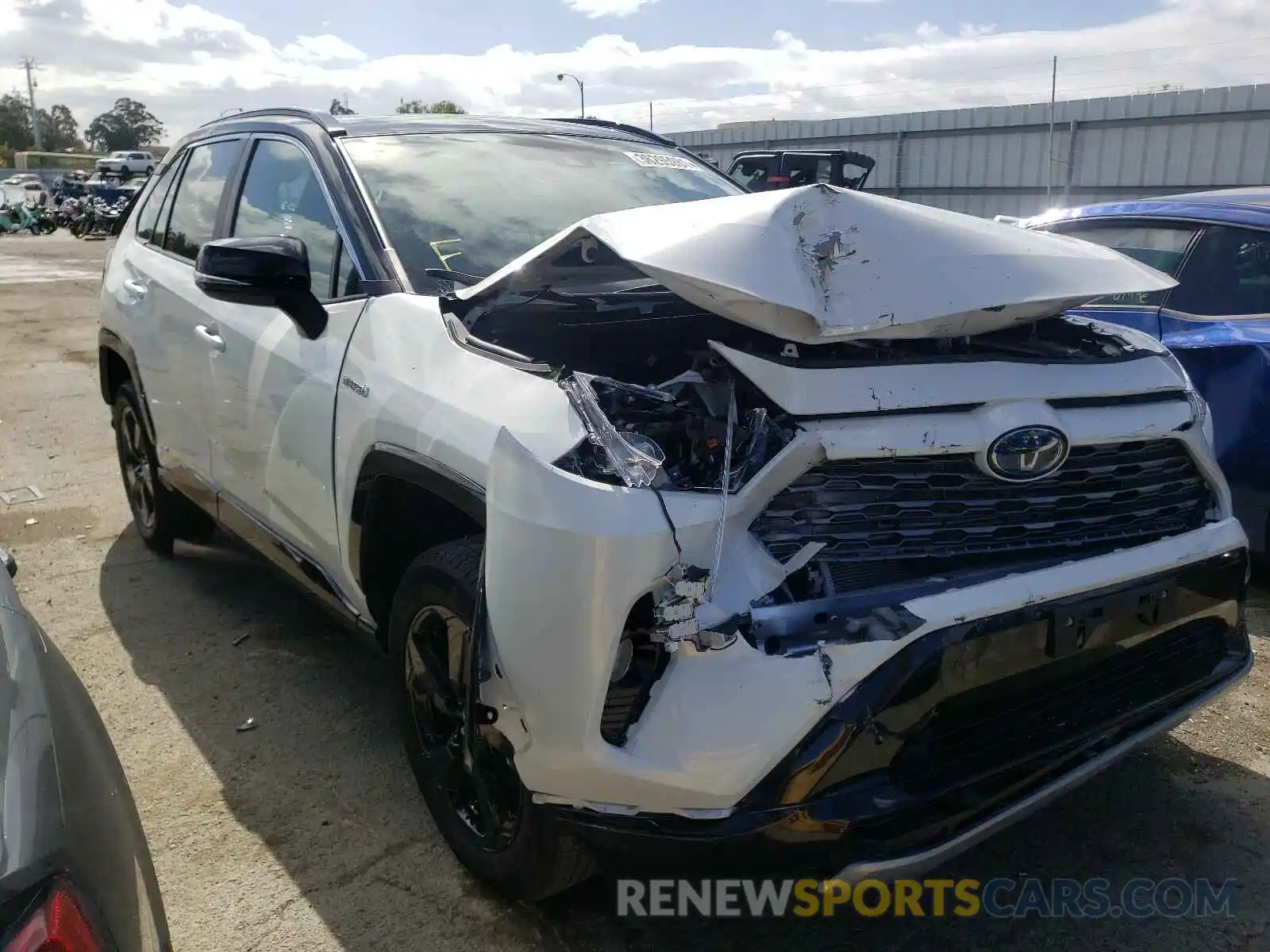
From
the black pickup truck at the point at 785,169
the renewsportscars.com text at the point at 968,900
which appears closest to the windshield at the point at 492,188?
the renewsportscars.com text at the point at 968,900

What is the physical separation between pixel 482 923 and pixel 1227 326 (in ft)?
11.4

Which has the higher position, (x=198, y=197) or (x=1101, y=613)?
(x=198, y=197)

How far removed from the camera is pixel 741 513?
6.22 ft

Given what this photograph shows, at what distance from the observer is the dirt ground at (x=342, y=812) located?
93.3 inches

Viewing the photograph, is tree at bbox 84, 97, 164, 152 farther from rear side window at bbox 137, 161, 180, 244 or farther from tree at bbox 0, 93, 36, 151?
rear side window at bbox 137, 161, 180, 244

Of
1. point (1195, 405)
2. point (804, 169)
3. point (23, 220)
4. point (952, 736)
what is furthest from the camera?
point (23, 220)

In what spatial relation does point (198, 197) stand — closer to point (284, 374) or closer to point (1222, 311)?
point (284, 374)

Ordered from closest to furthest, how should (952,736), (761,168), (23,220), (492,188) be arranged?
(952,736), (492,188), (761,168), (23,220)

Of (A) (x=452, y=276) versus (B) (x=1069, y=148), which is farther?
(B) (x=1069, y=148)

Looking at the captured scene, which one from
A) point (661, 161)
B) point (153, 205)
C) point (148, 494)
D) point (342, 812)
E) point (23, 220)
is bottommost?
point (342, 812)

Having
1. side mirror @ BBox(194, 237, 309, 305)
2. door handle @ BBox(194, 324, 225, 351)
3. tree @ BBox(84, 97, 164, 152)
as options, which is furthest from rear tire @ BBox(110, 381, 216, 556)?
tree @ BBox(84, 97, 164, 152)

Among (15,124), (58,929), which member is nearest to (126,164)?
(58,929)

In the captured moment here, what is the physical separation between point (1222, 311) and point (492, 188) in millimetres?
2911

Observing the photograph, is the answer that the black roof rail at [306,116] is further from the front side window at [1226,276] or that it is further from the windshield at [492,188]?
the front side window at [1226,276]
